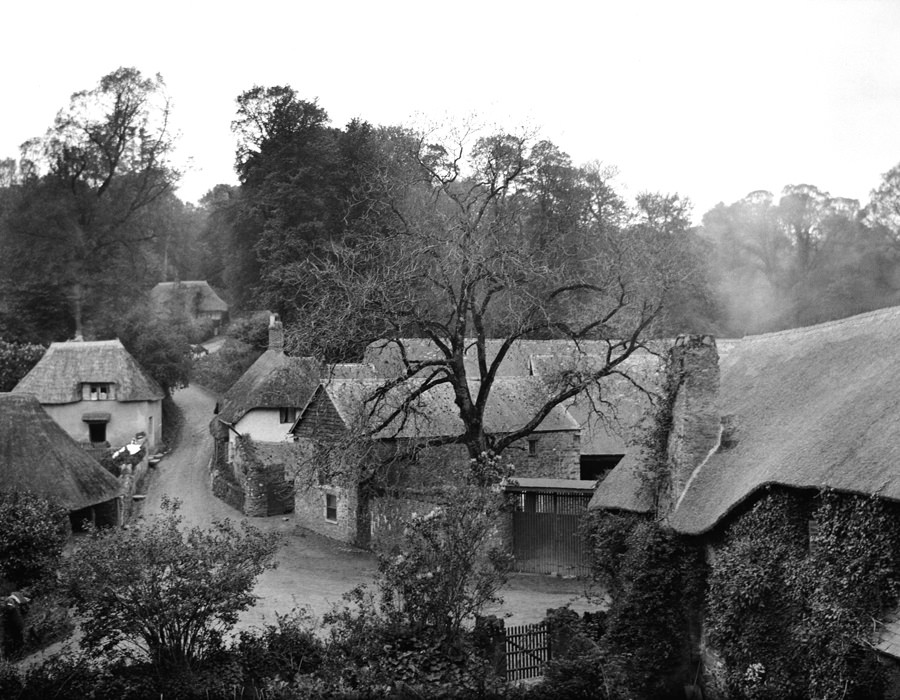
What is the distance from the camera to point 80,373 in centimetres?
4075

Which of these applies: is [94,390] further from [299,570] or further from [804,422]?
[804,422]

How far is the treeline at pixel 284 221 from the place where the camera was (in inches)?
1750

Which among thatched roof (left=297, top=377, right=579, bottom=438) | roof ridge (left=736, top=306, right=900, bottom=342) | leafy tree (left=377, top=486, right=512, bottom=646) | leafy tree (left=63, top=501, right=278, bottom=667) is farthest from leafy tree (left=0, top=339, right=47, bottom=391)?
roof ridge (left=736, top=306, right=900, bottom=342)

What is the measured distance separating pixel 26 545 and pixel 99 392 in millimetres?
22816

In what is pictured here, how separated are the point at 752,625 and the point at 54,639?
14.7 metres

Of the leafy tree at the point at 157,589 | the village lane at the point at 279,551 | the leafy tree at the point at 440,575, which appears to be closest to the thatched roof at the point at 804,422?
the leafy tree at the point at 440,575

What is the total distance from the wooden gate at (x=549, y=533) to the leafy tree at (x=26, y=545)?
40.6 feet

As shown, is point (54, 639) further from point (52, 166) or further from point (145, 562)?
point (52, 166)

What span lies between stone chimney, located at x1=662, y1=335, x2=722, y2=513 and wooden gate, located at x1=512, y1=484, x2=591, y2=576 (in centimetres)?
Result: 622

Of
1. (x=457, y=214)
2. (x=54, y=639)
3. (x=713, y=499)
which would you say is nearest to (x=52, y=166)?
(x=457, y=214)

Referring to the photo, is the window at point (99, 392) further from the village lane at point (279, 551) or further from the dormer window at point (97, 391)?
the village lane at point (279, 551)

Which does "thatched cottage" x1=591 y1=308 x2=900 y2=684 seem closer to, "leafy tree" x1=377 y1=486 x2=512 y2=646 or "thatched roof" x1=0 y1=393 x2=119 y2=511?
"leafy tree" x1=377 y1=486 x2=512 y2=646

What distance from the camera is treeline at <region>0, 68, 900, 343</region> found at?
44.4 meters

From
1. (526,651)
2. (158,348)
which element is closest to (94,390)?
(158,348)
